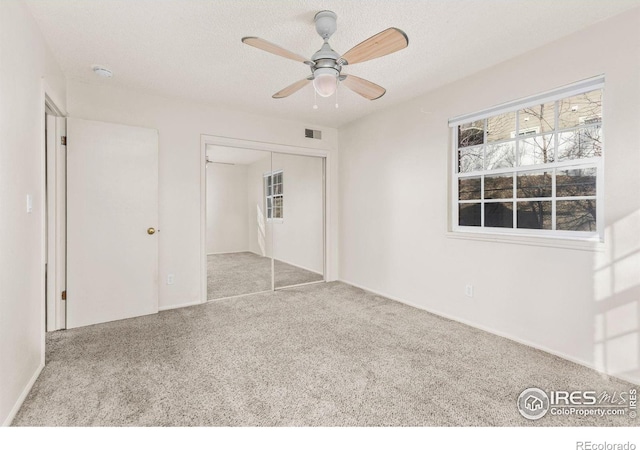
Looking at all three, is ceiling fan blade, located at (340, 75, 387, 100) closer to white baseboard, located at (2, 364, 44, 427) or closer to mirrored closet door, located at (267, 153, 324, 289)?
mirrored closet door, located at (267, 153, 324, 289)

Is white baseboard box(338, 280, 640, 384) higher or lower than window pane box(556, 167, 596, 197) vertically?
lower

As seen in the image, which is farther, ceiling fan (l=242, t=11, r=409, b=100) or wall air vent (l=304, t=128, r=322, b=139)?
wall air vent (l=304, t=128, r=322, b=139)

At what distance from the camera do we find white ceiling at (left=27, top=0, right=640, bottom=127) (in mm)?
2010

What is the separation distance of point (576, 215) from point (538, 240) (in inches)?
12.9

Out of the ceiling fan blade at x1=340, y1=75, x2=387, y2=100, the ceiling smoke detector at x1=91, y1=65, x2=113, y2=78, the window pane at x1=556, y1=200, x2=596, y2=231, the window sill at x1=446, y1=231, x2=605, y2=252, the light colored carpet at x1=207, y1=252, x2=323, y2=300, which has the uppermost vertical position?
the ceiling smoke detector at x1=91, y1=65, x2=113, y2=78

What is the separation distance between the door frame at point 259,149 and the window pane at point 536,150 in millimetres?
2701

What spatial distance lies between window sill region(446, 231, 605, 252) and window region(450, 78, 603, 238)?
11cm

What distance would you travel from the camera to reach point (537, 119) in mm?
2645

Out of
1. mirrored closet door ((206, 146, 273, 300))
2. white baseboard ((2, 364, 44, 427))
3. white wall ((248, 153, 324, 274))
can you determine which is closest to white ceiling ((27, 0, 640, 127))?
mirrored closet door ((206, 146, 273, 300))

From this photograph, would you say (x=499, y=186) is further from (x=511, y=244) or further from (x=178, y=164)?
(x=178, y=164)

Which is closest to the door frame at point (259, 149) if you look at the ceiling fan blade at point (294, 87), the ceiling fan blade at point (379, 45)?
the ceiling fan blade at point (294, 87)

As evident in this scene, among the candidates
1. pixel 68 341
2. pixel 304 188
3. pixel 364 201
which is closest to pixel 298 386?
pixel 68 341

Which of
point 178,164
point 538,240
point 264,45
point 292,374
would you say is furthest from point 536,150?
point 178,164

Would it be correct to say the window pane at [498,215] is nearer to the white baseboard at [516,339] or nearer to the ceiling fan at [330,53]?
the white baseboard at [516,339]
